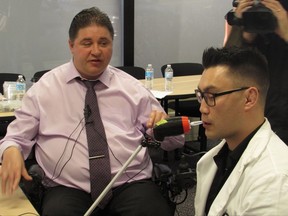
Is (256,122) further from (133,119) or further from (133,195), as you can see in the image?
(133,119)

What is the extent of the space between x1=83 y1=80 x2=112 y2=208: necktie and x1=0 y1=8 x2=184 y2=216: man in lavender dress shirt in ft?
0.10

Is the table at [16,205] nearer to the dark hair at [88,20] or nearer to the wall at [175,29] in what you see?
the dark hair at [88,20]

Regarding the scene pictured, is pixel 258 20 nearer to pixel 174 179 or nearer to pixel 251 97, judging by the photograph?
pixel 251 97

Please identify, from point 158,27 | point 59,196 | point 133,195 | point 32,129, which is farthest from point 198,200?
point 158,27

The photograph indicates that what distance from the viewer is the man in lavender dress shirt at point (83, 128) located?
1.72m

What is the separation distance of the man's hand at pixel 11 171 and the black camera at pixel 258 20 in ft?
3.80

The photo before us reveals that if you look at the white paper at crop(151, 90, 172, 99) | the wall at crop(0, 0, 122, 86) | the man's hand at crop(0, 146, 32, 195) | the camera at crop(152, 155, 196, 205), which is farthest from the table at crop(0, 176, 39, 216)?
the wall at crop(0, 0, 122, 86)

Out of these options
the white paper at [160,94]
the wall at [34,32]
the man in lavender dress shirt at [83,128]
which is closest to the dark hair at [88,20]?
the man in lavender dress shirt at [83,128]

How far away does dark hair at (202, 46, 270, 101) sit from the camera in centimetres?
125

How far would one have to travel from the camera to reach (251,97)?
1228mm

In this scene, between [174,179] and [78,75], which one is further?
[78,75]

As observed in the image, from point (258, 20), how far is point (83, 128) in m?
0.97

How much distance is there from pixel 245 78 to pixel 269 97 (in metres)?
0.53

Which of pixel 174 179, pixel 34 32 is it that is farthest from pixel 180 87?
pixel 34 32
